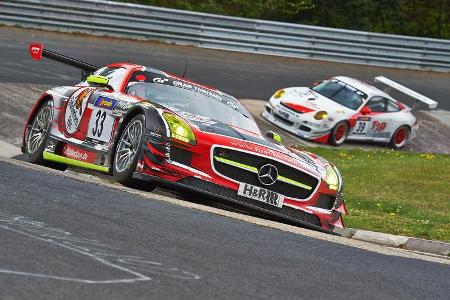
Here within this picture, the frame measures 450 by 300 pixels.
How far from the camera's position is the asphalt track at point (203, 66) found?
78.7 feet

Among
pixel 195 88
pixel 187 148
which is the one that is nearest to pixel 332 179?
pixel 187 148

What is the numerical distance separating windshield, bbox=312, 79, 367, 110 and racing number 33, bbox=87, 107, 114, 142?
1267 cm

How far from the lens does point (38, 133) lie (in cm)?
1302

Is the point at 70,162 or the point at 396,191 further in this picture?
the point at 396,191

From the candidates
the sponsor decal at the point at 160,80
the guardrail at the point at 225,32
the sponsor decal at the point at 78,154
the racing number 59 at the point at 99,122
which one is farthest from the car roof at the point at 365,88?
the racing number 59 at the point at 99,122

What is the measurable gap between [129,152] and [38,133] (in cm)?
273

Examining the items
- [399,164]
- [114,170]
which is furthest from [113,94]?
[399,164]

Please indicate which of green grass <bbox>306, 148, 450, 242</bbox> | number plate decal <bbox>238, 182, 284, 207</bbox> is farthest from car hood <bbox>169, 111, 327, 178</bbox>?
green grass <bbox>306, 148, 450, 242</bbox>

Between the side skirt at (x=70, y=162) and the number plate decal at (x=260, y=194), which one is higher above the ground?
the number plate decal at (x=260, y=194)

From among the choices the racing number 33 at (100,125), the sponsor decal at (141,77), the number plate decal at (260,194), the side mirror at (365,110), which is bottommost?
the side mirror at (365,110)

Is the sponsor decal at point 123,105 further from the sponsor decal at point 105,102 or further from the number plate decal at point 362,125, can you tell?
the number plate decal at point 362,125

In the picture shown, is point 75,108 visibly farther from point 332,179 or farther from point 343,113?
point 343,113

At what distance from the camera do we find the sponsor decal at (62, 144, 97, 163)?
1135 cm

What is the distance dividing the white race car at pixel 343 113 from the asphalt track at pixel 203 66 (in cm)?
179
